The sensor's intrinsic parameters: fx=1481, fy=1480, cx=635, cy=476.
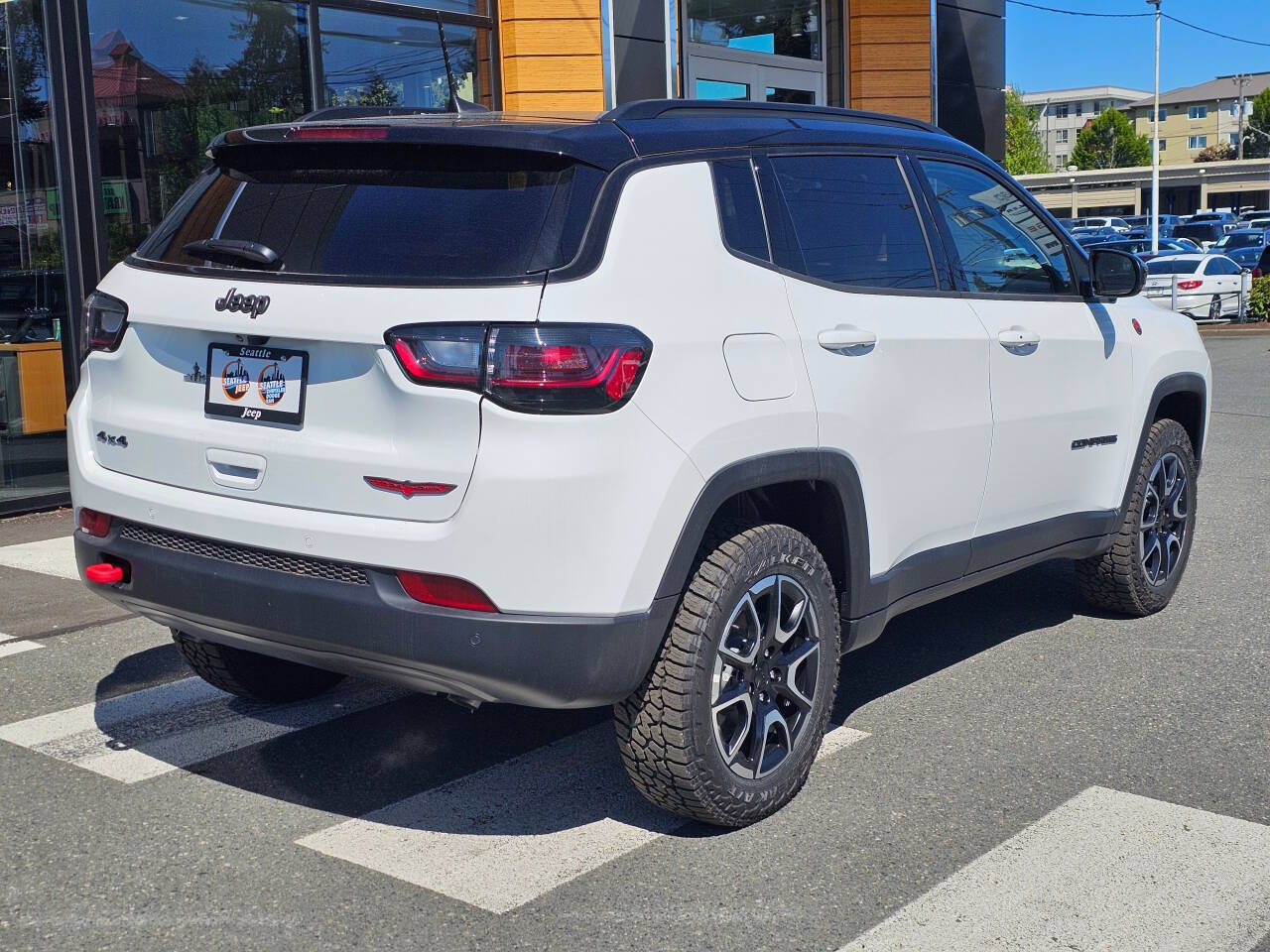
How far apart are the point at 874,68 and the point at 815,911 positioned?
43.2ft

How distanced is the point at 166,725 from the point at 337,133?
209cm

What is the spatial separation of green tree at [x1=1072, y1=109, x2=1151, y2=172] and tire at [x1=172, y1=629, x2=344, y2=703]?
13415 centimetres

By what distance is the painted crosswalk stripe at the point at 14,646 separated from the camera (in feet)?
18.6

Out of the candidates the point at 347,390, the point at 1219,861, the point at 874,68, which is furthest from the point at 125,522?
the point at 874,68

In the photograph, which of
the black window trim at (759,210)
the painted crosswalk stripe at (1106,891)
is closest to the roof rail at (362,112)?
the black window trim at (759,210)

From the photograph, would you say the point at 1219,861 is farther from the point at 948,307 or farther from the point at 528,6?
the point at 528,6

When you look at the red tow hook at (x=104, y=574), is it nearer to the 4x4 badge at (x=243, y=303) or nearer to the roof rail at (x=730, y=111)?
the 4x4 badge at (x=243, y=303)

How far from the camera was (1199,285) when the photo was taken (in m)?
27.3

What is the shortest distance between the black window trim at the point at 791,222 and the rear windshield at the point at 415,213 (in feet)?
2.18

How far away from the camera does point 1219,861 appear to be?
11.9ft

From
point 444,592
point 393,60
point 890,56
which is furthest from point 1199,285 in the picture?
point 444,592

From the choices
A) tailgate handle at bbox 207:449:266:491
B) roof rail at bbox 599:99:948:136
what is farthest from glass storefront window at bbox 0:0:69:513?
tailgate handle at bbox 207:449:266:491

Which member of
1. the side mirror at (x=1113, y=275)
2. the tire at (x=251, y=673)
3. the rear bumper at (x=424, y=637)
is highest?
the side mirror at (x=1113, y=275)

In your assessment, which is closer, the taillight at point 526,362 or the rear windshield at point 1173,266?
the taillight at point 526,362
